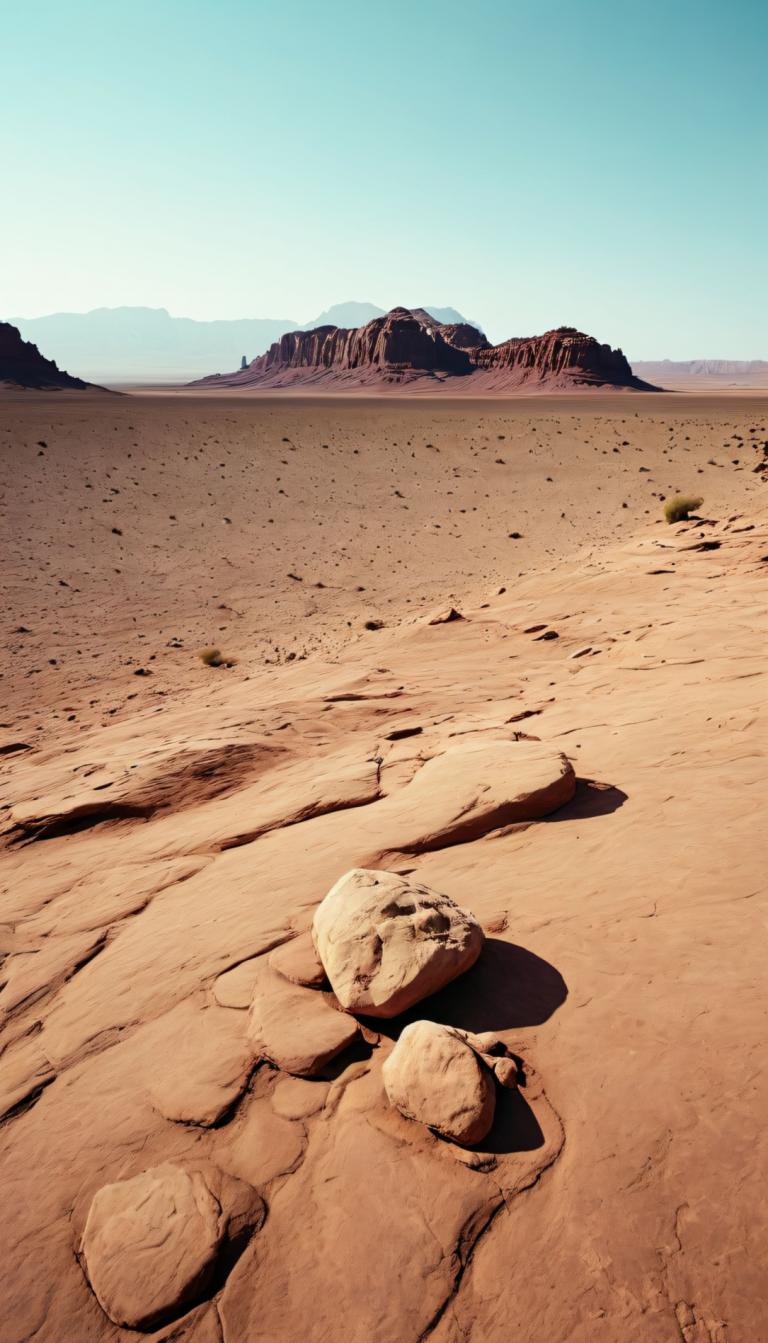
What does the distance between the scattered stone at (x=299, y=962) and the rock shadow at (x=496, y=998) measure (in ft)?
1.59

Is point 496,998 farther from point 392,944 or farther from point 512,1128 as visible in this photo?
point 512,1128

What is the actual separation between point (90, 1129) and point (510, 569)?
18.9m

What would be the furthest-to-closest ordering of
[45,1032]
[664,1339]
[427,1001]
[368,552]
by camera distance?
[368,552] < [45,1032] < [427,1001] < [664,1339]

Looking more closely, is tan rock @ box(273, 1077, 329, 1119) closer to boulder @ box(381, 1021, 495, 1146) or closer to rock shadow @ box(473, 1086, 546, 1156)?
boulder @ box(381, 1021, 495, 1146)

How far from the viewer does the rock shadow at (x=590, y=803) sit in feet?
18.7

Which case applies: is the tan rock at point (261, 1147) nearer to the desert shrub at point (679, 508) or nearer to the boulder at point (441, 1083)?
the boulder at point (441, 1083)

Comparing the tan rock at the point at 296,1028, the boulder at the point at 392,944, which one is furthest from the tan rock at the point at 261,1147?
the boulder at the point at 392,944

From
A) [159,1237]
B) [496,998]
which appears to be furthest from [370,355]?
[159,1237]

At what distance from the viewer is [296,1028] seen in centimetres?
393

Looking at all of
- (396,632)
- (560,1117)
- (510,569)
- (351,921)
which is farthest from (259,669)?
(560,1117)

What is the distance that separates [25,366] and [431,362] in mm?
57012

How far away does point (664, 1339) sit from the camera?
248 cm

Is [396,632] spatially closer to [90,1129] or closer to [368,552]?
[368,552]

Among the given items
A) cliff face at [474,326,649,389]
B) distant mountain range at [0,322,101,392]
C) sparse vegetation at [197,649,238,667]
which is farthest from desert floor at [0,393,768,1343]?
cliff face at [474,326,649,389]
